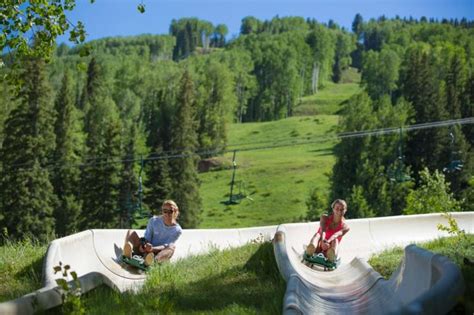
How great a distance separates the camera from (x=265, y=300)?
276 inches

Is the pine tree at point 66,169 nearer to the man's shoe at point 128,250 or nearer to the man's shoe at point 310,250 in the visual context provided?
the man's shoe at point 128,250

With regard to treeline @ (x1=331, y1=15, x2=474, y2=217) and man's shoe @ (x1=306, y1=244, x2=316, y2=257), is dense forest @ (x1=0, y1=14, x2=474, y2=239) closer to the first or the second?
treeline @ (x1=331, y1=15, x2=474, y2=217)

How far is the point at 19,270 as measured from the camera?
966cm

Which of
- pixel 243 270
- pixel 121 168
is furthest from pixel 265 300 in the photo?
pixel 121 168

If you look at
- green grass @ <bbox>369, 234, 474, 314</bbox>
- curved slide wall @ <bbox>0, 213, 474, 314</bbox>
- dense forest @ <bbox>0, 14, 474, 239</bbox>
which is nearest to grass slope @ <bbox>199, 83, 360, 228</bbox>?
dense forest @ <bbox>0, 14, 474, 239</bbox>

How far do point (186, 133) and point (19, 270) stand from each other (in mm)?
65501

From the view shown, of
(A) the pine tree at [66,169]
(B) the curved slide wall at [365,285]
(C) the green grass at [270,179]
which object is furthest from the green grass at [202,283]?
(C) the green grass at [270,179]

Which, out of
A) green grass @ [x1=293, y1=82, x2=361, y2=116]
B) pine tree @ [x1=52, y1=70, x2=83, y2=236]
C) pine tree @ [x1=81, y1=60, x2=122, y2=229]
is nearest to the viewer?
pine tree @ [x1=52, y1=70, x2=83, y2=236]

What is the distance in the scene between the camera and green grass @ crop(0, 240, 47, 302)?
8.33 m

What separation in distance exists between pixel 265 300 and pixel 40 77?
48869 mm

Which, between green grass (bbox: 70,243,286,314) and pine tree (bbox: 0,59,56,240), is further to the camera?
pine tree (bbox: 0,59,56,240)

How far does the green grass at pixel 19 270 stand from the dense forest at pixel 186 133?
1113 millimetres

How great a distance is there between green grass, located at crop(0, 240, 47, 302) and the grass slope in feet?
181

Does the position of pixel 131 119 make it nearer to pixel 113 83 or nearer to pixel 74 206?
pixel 113 83
